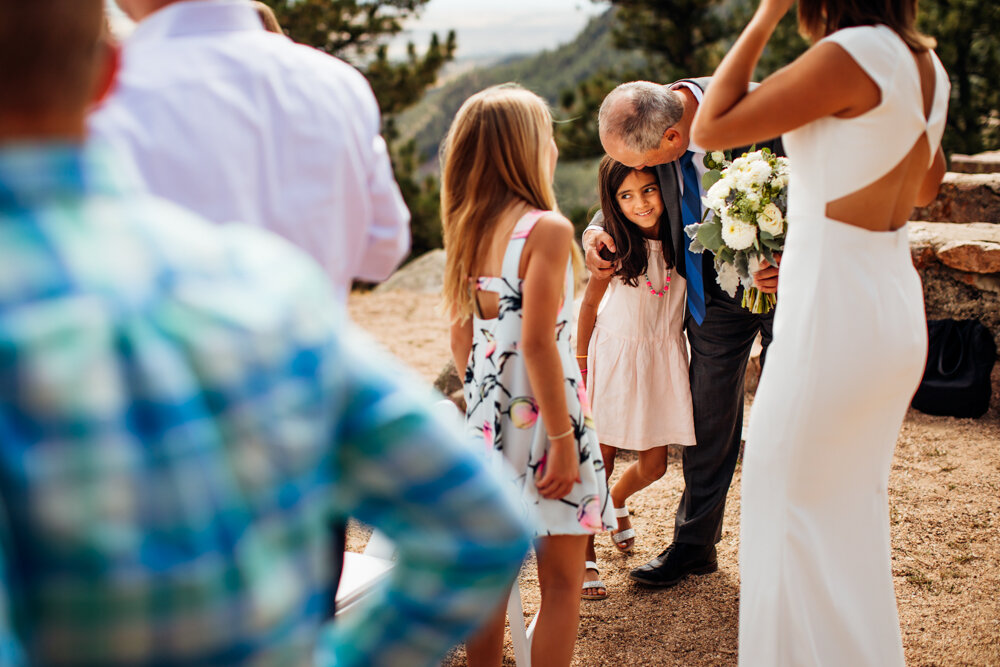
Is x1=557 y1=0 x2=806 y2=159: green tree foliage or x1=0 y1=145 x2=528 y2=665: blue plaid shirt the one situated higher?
x1=0 y1=145 x2=528 y2=665: blue plaid shirt

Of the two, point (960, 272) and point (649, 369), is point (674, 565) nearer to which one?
point (649, 369)

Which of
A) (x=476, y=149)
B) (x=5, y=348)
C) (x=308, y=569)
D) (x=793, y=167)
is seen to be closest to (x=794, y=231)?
(x=793, y=167)

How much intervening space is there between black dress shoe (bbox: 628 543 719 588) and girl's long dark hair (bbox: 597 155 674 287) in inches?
44.5

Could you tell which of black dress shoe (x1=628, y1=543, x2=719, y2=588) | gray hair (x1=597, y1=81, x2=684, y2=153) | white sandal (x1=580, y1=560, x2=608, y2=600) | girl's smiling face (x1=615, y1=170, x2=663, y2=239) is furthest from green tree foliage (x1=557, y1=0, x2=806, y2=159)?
white sandal (x1=580, y1=560, x2=608, y2=600)

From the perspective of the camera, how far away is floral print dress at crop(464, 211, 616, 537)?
232 cm

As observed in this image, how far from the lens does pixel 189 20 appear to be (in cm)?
146

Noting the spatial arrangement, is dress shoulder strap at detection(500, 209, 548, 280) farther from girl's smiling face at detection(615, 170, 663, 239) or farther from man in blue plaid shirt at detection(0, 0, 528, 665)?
man in blue plaid shirt at detection(0, 0, 528, 665)

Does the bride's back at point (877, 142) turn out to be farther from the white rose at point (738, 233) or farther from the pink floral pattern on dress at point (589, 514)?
the pink floral pattern on dress at point (589, 514)

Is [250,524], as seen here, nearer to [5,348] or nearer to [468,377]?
[5,348]

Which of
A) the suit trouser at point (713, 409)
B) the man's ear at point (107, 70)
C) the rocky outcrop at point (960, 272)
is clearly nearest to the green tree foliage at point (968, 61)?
the rocky outcrop at point (960, 272)

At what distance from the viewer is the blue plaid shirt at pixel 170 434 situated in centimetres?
57

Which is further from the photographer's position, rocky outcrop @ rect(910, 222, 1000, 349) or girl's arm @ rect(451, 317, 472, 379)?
rocky outcrop @ rect(910, 222, 1000, 349)

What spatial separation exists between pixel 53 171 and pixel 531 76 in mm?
33408

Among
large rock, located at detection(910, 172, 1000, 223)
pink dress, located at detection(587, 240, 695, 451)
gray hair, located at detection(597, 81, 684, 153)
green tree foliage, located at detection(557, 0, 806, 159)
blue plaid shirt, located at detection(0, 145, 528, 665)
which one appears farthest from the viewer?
green tree foliage, located at detection(557, 0, 806, 159)
